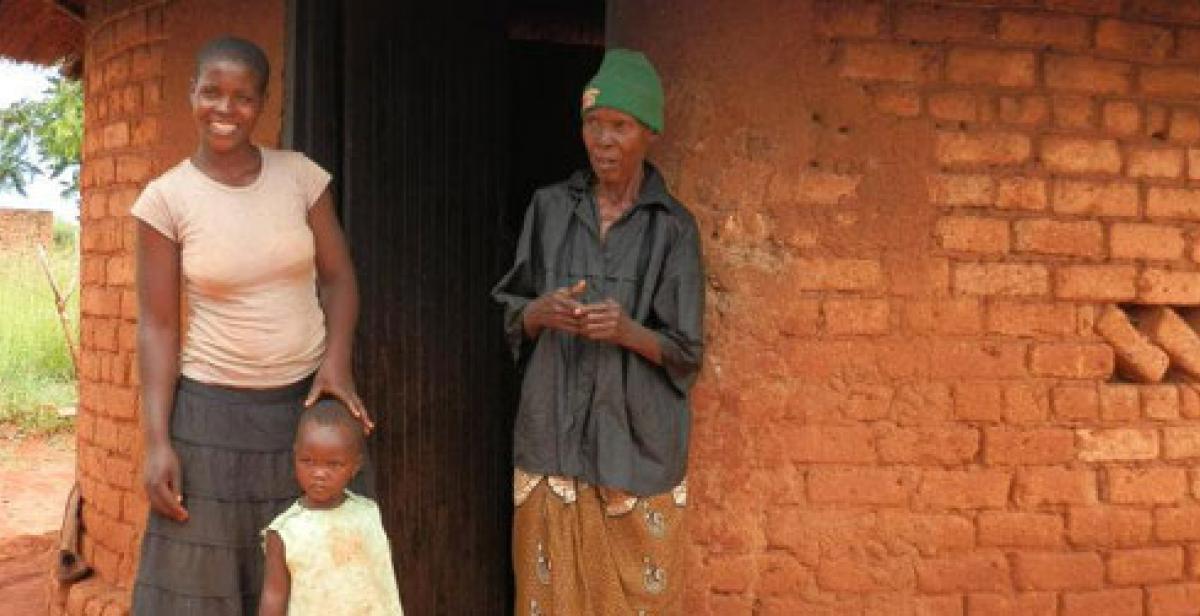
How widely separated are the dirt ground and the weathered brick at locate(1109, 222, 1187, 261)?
3917mm

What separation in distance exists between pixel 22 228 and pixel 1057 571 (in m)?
16.3

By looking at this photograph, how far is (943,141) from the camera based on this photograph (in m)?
3.42

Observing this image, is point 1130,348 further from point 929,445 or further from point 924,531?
point 924,531

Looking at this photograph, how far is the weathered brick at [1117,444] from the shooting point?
3.50 meters

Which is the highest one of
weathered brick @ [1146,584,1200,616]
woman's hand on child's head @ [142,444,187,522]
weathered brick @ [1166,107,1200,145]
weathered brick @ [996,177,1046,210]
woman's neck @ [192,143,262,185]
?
weathered brick @ [1166,107,1200,145]

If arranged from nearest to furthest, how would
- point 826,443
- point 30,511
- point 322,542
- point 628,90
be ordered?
1. point 322,542
2. point 628,90
3. point 826,443
4. point 30,511

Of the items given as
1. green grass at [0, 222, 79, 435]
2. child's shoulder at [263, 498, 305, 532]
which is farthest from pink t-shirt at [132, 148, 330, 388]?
green grass at [0, 222, 79, 435]

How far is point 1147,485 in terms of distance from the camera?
11.6 feet

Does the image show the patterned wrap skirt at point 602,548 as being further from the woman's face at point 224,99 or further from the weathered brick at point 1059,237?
the weathered brick at point 1059,237

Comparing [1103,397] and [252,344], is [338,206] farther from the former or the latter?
[1103,397]

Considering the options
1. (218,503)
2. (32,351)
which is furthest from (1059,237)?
(32,351)

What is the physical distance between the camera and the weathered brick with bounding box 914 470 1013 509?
11.2 feet

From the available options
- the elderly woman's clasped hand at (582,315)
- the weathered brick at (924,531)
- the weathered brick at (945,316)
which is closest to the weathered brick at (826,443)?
the weathered brick at (924,531)

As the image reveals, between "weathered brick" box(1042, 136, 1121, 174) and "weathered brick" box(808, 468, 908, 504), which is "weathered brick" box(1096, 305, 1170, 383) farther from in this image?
"weathered brick" box(808, 468, 908, 504)
